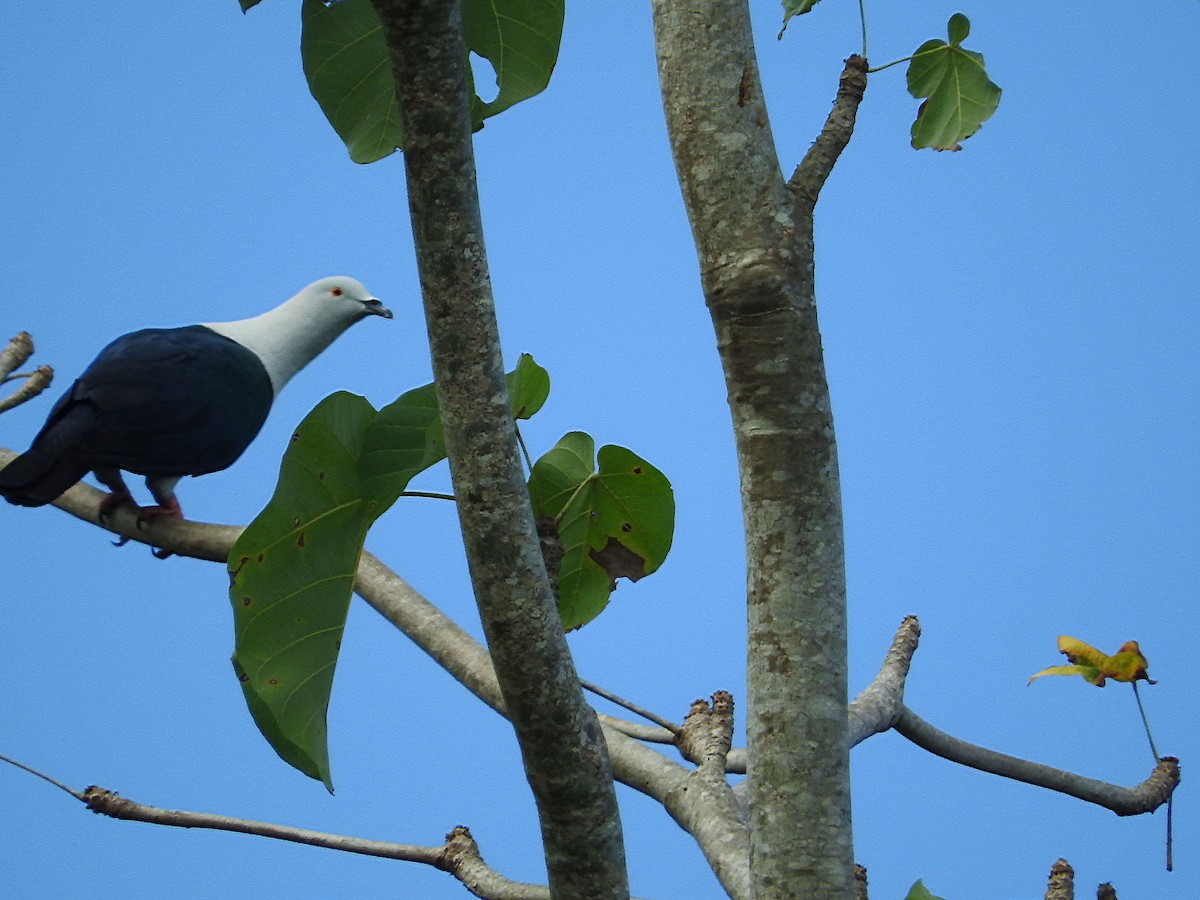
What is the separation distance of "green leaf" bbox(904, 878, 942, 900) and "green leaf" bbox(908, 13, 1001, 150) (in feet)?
3.59

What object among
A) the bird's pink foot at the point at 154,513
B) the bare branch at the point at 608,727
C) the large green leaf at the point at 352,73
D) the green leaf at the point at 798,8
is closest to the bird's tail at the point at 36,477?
the bird's pink foot at the point at 154,513

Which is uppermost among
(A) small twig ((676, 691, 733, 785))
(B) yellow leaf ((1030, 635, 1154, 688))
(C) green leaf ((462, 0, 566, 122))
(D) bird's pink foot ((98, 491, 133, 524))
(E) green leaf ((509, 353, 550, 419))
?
(D) bird's pink foot ((98, 491, 133, 524))

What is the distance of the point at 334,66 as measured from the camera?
1.32 metres

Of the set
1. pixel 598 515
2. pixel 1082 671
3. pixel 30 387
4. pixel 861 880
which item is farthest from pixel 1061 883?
pixel 30 387

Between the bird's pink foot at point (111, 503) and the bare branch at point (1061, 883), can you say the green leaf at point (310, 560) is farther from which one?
the bird's pink foot at point (111, 503)

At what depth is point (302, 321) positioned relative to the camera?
2588mm

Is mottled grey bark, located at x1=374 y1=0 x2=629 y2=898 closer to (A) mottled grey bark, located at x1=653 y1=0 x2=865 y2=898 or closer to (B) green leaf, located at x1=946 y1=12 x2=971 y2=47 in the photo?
(A) mottled grey bark, located at x1=653 y1=0 x2=865 y2=898

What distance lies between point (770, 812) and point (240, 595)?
0.56 meters

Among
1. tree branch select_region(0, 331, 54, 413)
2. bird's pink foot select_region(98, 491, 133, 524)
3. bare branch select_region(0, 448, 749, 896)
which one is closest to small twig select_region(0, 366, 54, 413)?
tree branch select_region(0, 331, 54, 413)

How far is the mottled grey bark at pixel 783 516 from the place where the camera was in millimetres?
1059

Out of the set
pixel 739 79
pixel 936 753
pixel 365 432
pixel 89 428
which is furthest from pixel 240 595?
pixel 89 428

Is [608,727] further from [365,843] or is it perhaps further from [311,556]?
[311,556]

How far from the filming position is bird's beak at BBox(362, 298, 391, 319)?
2586mm

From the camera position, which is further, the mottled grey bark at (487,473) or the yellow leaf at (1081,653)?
the yellow leaf at (1081,653)
